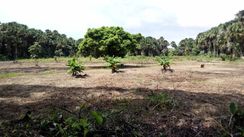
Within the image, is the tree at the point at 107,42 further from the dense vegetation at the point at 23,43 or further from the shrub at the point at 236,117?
the dense vegetation at the point at 23,43

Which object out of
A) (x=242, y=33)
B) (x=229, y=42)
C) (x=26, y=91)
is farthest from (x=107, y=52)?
(x=229, y=42)

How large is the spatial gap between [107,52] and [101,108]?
36.0 m

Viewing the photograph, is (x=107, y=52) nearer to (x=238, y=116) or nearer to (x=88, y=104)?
(x=88, y=104)

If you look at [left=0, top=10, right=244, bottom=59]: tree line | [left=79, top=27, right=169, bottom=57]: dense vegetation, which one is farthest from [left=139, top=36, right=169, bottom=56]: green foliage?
[left=79, top=27, right=169, bottom=57]: dense vegetation

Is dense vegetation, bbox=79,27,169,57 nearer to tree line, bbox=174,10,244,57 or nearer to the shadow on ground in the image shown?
the shadow on ground

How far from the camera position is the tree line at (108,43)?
157ft

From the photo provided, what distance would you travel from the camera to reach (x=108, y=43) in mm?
46094

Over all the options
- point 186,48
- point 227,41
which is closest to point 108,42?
point 227,41

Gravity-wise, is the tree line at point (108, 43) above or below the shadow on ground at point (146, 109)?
above

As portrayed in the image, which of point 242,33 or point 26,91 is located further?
point 242,33

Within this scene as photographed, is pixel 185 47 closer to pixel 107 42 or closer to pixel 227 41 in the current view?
pixel 227 41

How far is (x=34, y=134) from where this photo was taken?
809 centimetres

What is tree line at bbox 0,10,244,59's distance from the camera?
47.9 meters

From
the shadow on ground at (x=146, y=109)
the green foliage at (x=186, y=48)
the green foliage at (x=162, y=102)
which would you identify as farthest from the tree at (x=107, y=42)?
the green foliage at (x=186, y=48)
